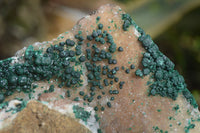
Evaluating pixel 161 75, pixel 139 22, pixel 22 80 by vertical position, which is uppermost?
pixel 139 22

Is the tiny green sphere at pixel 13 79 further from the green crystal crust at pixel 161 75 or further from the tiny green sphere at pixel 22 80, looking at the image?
the green crystal crust at pixel 161 75

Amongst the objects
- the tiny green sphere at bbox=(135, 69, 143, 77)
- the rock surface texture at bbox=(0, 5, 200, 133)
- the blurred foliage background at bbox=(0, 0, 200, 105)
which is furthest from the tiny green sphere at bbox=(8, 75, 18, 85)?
the blurred foliage background at bbox=(0, 0, 200, 105)

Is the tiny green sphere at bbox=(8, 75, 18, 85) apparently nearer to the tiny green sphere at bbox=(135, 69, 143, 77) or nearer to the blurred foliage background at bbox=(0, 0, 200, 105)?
the tiny green sphere at bbox=(135, 69, 143, 77)

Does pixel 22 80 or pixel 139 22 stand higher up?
pixel 139 22

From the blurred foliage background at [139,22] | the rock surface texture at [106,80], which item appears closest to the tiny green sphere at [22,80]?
the rock surface texture at [106,80]

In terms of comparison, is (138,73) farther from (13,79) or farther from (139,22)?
(139,22)

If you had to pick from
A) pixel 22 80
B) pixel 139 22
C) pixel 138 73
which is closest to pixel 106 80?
pixel 138 73

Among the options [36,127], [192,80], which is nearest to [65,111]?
[36,127]
